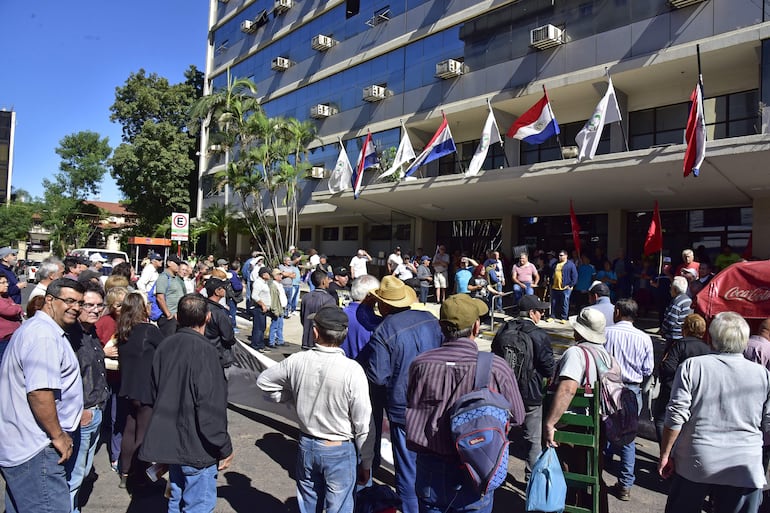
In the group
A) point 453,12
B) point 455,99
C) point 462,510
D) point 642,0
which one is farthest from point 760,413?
point 453,12

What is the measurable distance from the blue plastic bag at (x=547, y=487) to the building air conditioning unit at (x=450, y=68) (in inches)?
663

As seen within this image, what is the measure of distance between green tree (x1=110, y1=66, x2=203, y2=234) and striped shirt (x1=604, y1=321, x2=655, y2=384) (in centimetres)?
3617

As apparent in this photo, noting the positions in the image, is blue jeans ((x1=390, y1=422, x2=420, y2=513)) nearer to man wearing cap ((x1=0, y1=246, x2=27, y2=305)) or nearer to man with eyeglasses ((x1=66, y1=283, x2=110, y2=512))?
man with eyeglasses ((x1=66, y1=283, x2=110, y2=512))

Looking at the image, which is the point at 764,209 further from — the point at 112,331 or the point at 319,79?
the point at 319,79

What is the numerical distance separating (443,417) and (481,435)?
0.30m

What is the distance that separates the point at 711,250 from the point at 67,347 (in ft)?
52.9

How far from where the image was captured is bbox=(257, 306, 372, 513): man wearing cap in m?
3.25

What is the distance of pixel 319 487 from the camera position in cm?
336

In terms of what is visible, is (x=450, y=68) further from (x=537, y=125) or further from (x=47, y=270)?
(x=47, y=270)

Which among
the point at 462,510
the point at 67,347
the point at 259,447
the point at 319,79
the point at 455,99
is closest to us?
the point at 462,510

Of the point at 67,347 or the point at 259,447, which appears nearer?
the point at 67,347

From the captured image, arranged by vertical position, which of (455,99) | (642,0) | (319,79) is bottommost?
(455,99)

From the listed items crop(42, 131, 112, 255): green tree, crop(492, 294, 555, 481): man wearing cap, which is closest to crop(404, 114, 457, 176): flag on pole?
crop(492, 294, 555, 481): man wearing cap

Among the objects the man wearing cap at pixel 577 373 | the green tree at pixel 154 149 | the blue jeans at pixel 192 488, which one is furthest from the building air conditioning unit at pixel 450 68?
the green tree at pixel 154 149
